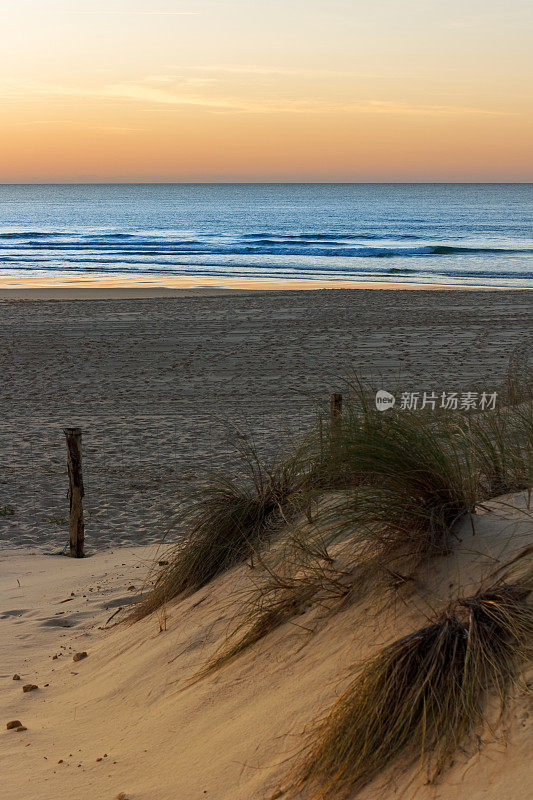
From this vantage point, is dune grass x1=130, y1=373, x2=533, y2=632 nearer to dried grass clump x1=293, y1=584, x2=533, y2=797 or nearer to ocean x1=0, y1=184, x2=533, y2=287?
dried grass clump x1=293, y1=584, x2=533, y2=797

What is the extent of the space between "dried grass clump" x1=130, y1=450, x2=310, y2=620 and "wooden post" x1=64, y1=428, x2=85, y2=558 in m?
2.30

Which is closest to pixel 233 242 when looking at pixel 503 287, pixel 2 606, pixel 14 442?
pixel 503 287

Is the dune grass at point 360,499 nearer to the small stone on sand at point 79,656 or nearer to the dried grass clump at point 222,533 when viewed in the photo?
the dried grass clump at point 222,533

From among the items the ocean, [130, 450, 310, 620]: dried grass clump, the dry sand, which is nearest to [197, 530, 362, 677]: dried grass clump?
[130, 450, 310, 620]: dried grass clump

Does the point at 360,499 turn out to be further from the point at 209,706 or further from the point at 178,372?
the point at 178,372

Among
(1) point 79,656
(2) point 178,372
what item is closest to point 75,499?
(1) point 79,656

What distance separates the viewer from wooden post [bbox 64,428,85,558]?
6.66m

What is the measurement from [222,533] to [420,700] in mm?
2039

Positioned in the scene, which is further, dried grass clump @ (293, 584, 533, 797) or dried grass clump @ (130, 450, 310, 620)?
dried grass clump @ (130, 450, 310, 620)

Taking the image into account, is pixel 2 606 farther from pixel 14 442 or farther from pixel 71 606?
pixel 14 442

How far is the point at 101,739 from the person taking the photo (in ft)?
10.4

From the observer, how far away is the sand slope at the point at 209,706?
251cm

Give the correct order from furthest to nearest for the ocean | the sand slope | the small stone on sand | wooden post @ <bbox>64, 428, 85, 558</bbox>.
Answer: the ocean, wooden post @ <bbox>64, 428, 85, 558</bbox>, the small stone on sand, the sand slope

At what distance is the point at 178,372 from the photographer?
48.9ft
